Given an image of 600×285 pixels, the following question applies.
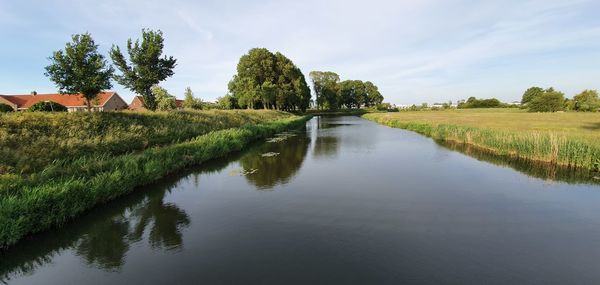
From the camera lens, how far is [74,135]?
15273mm

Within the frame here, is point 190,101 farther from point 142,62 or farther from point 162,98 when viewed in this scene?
point 142,62

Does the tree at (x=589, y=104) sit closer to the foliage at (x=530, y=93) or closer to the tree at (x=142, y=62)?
the foliage at (x=530, y=93)

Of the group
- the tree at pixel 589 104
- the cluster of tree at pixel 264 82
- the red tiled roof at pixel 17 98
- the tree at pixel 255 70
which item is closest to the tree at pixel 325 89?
the cluster of tree at pixel 264 82

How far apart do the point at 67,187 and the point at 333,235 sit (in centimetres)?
813

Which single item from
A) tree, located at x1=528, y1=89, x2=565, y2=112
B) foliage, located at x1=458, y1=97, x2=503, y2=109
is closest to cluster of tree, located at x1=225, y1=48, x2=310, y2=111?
tree, located at x1=528, y1=89, x2=565, y2=112

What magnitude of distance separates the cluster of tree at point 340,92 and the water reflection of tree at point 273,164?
91879 mm

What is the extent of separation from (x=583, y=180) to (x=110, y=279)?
18.9 m

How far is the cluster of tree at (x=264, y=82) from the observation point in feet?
209

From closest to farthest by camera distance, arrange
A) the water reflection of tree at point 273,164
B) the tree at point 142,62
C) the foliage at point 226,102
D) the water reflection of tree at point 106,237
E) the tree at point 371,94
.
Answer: the water reflection of tree at point 106,237
the water reflection of tree at point 273,164
the tree at point 142,62
the foliage at point 226,102
the tree at point 371,94

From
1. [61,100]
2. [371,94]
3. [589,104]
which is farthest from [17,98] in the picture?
[371,94]

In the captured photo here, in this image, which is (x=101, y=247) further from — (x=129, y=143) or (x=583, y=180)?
(x=583, y=180)

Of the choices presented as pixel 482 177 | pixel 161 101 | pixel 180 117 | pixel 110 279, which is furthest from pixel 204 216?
pixel 161 101

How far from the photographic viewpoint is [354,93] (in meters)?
135

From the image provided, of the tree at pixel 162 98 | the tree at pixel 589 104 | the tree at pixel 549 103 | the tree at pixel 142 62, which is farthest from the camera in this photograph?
the tree at pixel 549 103
